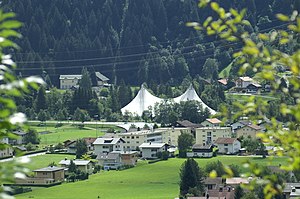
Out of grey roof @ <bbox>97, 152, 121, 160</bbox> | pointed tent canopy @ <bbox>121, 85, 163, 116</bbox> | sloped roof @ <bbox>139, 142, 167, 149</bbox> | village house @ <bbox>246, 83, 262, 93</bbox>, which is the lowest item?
grey roof @ <bbox>97, 152, 121, 160</bbox>

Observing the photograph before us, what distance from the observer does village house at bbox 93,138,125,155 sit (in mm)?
36719

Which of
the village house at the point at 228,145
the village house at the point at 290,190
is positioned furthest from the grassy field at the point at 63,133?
the village house at the point at 290,190

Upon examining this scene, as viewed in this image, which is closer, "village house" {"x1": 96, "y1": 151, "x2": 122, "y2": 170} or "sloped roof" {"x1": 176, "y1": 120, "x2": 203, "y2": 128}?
"village house" {"x1": 96, "y1": 151, "x2": 122, "y2": 170}

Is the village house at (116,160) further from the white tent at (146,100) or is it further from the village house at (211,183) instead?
the white tent at (146,100)

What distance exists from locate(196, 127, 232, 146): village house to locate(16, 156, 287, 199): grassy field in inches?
200

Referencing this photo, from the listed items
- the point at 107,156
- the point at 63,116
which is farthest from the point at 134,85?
the point at 107,156

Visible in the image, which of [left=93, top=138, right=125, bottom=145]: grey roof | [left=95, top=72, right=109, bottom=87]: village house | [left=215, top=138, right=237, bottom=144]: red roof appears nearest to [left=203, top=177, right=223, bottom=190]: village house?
[left=215, top=138, right=237, bottom=144]: red roof

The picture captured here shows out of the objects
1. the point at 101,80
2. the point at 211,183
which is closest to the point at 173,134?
the point at 211,183

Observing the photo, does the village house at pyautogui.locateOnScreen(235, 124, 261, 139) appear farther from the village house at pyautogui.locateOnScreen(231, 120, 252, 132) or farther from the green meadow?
the green meadow

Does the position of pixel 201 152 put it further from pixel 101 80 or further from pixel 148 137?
pixel 101 80

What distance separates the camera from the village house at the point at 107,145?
120ft

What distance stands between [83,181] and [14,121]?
27456 mm

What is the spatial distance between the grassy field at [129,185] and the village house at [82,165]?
43 cm

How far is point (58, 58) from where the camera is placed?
2670 inches
